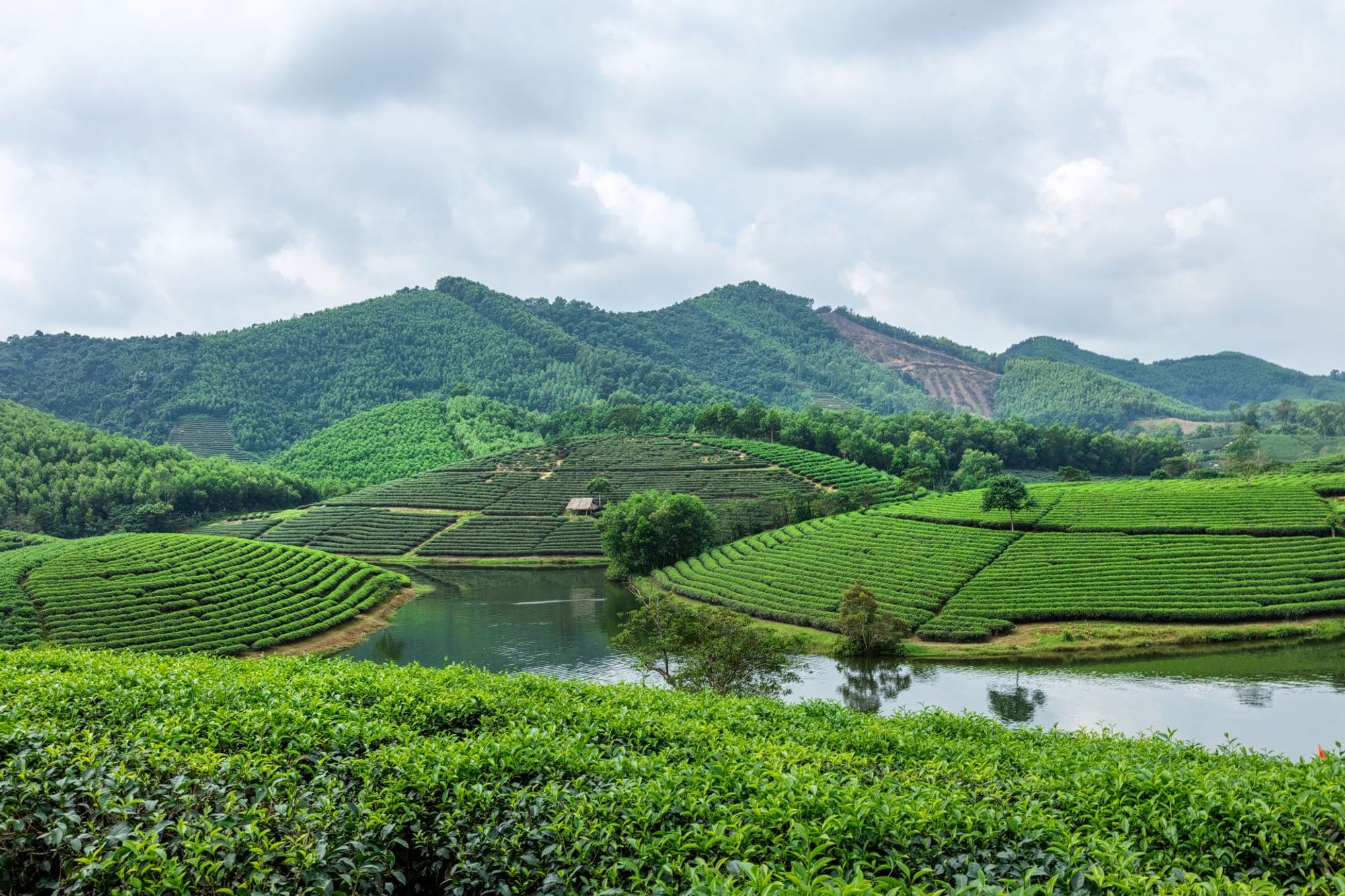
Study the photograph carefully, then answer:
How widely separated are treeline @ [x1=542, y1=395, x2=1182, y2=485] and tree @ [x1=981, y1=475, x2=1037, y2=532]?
160 ft

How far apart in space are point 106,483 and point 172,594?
60.5 m

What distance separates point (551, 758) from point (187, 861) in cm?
335

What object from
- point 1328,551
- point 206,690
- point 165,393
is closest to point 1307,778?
point 206,690

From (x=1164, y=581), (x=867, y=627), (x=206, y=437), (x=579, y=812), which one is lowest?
(x=867, y=627)

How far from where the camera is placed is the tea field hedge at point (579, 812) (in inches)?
240

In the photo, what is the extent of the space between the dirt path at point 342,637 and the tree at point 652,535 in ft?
59.5

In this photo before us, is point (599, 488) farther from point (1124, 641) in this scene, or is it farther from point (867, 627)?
point (1124, 641)

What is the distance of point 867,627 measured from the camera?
1665 inches

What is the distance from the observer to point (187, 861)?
587 centimetres

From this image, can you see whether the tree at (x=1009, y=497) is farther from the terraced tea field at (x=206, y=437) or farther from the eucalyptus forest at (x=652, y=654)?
the terraced tea field at (x=206, y=437)

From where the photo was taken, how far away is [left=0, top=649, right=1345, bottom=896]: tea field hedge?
6.10m

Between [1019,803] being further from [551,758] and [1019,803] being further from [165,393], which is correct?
[165,393]

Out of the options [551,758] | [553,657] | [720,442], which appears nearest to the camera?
[551,758]

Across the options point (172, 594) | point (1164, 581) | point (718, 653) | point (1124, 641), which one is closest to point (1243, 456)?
point (1164, 581)
